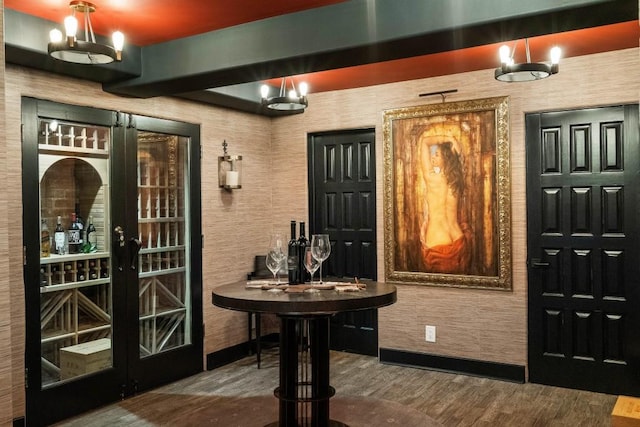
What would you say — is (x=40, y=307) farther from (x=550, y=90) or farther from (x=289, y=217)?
(x=550, y=90)

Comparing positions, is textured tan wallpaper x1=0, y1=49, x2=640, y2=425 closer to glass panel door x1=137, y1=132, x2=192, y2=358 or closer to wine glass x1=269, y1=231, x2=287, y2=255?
glass panel door x1=137, y1=132, x2=192, y2=358

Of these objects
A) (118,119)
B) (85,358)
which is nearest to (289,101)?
(118,119)

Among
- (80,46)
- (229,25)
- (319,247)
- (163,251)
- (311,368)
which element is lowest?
(311,368)

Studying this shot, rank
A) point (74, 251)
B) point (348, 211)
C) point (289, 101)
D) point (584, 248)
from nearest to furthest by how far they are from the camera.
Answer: point (74, 251)
point (584, 248)
point (289, 101)
point (348, 211)

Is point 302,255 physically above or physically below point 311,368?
above

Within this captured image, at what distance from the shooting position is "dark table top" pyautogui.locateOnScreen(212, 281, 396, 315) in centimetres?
265

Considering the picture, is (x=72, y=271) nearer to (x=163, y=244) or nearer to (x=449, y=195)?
(x=163, y=244)

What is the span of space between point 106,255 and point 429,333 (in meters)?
2.77

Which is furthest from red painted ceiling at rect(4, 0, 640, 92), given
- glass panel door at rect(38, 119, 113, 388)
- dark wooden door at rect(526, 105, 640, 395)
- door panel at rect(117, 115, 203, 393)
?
door panel at rect(117, 115, 203, 393)

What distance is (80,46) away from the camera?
116 inches

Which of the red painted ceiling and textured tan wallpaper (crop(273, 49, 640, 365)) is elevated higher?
the red painted ceiling

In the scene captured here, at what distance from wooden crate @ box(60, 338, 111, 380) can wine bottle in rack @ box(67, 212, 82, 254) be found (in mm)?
687

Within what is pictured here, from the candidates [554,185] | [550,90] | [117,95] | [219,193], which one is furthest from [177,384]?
[550,90]

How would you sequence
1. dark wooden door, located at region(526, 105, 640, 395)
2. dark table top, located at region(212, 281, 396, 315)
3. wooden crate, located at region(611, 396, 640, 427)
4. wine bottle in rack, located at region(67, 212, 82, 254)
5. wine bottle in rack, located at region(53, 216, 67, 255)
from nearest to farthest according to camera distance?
1. wooden crate, located at region(611, 396, 640, 427)
2. dark table top, located at region(212, 281, 396, 315)
3. wine bottle in rack, located at region(53, 216, 67, 255)
4. wine bottle in rack, located at region(67, 212, 82, 254)
5. dark wooden door, located at region(526, 105, 640, 395)
